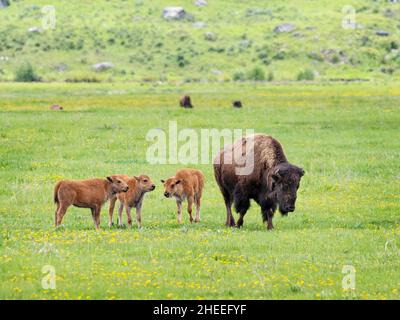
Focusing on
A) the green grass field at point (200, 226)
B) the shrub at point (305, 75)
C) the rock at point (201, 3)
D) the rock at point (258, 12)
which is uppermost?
the rock at point (201, 3)

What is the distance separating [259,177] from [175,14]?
5138 inches

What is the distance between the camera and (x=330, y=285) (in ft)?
44.1

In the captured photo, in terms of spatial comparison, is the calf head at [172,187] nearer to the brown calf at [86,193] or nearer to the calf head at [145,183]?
the calf head at [145,183]

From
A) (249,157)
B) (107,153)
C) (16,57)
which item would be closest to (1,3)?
(16,57)

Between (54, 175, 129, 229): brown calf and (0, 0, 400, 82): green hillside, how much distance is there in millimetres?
78152

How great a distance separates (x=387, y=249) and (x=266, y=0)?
155 m

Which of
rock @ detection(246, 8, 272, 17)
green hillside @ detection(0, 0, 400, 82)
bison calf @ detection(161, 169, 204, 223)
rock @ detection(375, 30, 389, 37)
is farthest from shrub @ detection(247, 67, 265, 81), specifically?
bison calf @ detection(161, 169, 204, 223)

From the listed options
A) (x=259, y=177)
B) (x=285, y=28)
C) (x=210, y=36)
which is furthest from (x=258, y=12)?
(x=259, y=177)

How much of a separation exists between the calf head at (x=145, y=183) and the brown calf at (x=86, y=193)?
48 cm

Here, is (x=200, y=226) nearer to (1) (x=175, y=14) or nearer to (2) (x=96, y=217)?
(2) (x=96, y=217)

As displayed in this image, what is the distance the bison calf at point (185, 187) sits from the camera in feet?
65.6

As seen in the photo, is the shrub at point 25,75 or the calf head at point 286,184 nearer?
the calf head at point 286,184

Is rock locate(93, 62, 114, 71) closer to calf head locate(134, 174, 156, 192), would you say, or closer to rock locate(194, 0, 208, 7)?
rock locate(194, 0, 208, 7)

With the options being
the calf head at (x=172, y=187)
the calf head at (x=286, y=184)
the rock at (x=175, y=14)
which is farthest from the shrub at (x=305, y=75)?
the calf head at (x=286, y=184)
